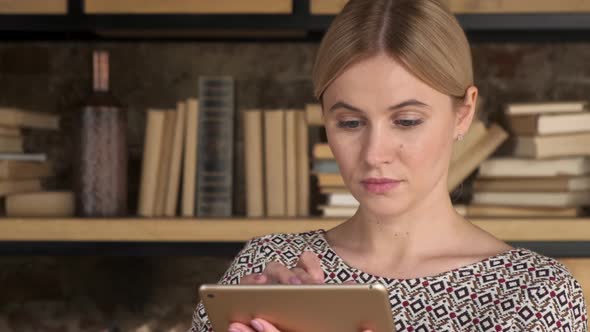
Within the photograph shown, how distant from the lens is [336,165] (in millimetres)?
2027

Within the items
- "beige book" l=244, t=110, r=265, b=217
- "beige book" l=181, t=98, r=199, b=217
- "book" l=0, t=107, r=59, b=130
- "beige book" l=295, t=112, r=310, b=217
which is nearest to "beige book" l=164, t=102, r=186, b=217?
"beige book" l=181, t=98, r=199, b=217

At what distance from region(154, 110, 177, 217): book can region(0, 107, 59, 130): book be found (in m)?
0.34

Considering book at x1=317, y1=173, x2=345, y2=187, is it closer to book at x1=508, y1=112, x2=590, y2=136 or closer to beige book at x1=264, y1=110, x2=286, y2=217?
beige book at x1=264, y1=110, x2=286, y2=217

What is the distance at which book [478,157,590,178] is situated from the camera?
6.61 ft

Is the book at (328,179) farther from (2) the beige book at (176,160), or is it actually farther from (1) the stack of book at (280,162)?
(2) the beige book at (176,160)

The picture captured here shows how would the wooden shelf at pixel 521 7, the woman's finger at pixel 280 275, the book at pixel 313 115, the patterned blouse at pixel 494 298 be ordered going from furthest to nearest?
the book at pixel 313 115
the wooden shelf at pixel 521 7
the patterned blouse at pixel 494 298
the woman's finger at pixel 280 275

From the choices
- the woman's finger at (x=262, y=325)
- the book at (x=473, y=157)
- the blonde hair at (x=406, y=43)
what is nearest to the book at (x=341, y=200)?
the book at (x=473, y=157)

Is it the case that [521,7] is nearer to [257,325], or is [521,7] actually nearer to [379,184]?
[379,184]

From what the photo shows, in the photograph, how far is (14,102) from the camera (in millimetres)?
2387

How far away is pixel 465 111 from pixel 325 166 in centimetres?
85

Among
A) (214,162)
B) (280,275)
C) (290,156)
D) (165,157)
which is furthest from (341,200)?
(280,275)

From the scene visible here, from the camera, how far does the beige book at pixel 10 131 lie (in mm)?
2092

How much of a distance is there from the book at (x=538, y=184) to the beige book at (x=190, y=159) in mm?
643

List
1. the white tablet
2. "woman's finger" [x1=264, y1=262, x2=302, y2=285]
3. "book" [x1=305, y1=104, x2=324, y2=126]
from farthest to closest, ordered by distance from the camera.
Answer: "book" [x1=305, y1=104, x2=324, y2=126] → "woman's finger" [x1=264, y1=262, x2=302, y2=285] → the white tablet
